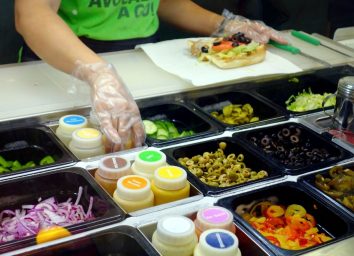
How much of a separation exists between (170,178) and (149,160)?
0.10 m

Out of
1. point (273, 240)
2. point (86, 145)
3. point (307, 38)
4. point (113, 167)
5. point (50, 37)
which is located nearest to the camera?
point (273, 240)

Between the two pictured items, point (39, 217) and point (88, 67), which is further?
point (88, 67)

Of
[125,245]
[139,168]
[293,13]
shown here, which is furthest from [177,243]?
[293,13]

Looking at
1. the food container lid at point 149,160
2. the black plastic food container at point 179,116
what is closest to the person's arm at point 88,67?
the food container lid at point 149,160

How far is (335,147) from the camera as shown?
1.55 m

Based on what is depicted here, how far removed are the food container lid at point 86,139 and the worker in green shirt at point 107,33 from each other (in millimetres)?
27

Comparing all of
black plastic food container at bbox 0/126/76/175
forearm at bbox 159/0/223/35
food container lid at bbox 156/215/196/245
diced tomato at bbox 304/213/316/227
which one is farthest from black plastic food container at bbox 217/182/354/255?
forearm at bbox 159/0/223/35

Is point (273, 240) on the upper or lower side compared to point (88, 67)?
lower

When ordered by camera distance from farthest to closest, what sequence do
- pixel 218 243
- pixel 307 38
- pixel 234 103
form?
pixel 307 38, pixel 234 103, pixel 218 243

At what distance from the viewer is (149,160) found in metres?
1.33

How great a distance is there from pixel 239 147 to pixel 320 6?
8.02 feet

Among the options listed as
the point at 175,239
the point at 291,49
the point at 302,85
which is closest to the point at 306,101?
the point at 302,85

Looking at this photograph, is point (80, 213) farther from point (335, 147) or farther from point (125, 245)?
point (335, 147)

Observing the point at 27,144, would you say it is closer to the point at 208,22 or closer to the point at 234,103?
the point at 234,103
